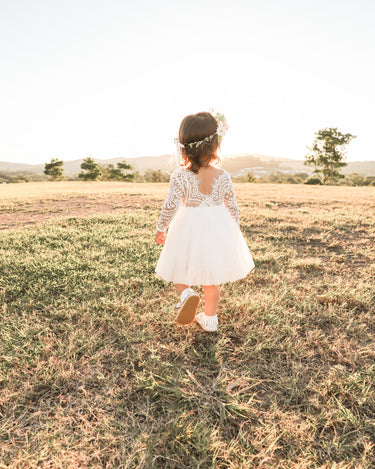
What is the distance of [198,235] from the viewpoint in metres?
2.72

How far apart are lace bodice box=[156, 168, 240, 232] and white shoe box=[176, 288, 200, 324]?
703 mm

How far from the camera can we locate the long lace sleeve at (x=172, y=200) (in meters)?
2.70

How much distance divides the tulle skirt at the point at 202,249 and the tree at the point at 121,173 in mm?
67576

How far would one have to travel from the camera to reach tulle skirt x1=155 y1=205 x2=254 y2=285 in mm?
2719

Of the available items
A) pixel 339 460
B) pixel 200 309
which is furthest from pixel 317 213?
pixel 339 460

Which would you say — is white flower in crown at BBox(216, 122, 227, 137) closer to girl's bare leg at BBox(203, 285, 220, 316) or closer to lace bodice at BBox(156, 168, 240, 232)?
lace bodice at BBox(156, 168, 240, 232)

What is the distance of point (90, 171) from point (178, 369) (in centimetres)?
6631

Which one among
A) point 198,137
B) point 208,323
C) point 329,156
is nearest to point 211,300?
point 208,323

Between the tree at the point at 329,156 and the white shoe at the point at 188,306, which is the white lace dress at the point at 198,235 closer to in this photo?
Result: the white shoe at the point at 188,306

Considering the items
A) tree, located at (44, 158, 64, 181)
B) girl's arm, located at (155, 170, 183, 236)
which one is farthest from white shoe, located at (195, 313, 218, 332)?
tree, located at (44, 158, 64, 181)

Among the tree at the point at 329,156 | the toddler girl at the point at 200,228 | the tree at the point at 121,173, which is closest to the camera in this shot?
the toddler girl at the point at 200,228

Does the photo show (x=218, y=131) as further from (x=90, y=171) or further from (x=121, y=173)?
(x=121, y=173)

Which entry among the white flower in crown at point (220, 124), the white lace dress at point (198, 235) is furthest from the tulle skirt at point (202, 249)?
the white flower in crown at point (220, 124)

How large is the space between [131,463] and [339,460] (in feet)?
3.90
